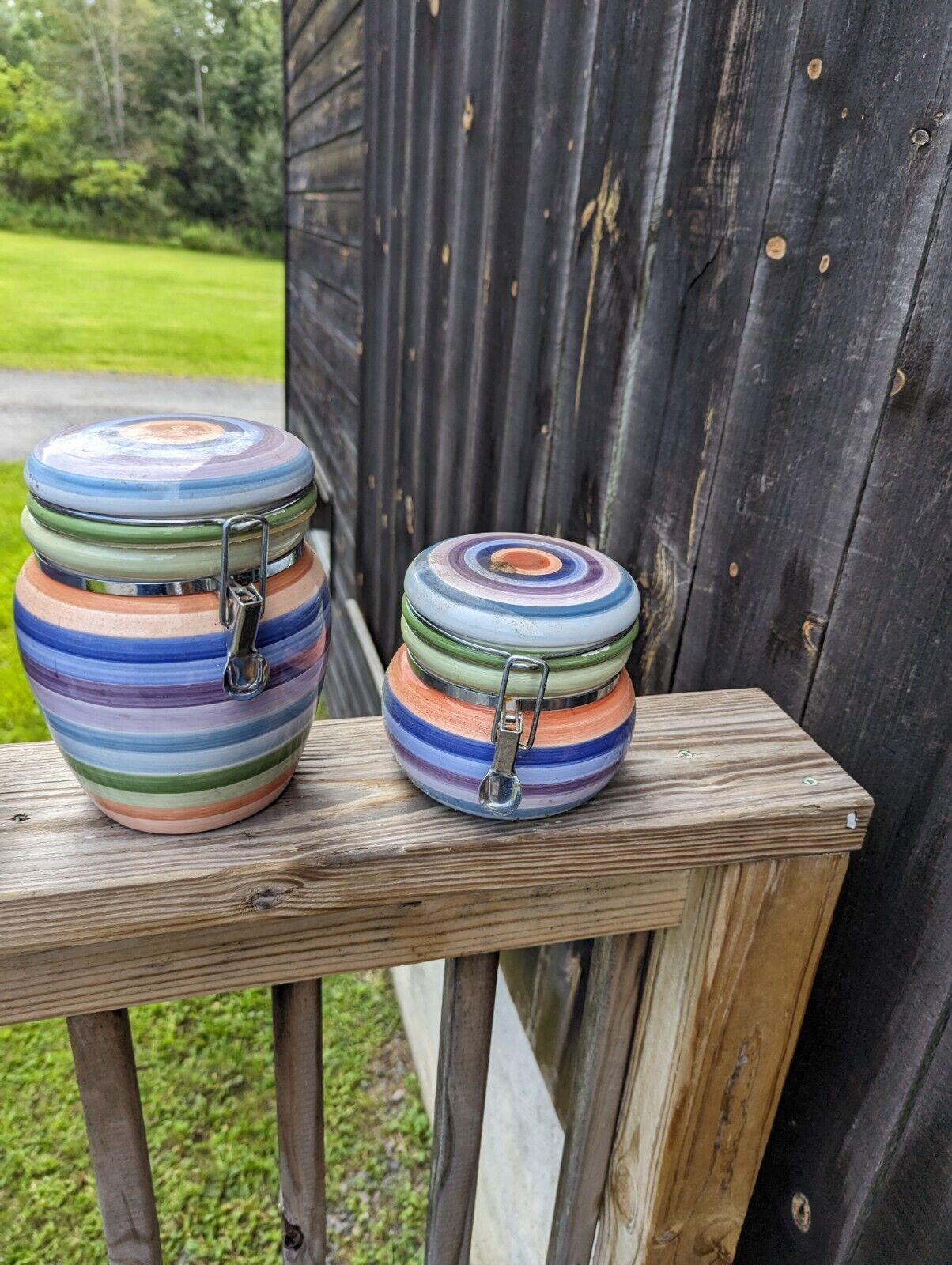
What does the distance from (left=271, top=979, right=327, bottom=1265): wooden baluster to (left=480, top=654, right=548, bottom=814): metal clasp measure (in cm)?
29

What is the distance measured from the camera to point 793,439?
91 cm

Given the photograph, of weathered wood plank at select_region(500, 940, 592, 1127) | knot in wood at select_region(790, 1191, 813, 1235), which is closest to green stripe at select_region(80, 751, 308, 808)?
knot in wood at select_region(790, 1191, 813, 1235)

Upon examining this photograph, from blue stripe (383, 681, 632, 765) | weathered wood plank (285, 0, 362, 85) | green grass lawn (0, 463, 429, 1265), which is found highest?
weathered wood plank (285, 0, 362, 85)

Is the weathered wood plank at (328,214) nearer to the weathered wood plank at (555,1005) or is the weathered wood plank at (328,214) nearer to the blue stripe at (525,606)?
the weathered wood plank at (555,1005)

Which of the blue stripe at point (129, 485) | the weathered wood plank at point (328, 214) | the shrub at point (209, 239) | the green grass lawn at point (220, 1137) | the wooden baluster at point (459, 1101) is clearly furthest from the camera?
the shrub at point (209, 239)

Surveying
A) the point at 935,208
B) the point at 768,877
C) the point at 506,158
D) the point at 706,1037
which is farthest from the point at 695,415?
the point at 506,158

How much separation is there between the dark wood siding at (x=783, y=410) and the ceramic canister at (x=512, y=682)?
277mm

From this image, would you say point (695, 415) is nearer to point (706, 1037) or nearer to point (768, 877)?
point (768, 877)

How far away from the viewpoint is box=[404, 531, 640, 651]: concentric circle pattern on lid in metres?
0.64

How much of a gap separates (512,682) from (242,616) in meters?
0.21

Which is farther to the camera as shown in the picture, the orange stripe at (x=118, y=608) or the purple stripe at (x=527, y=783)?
the purple stripe at (x=527, y=783)

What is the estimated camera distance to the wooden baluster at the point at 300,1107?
0.82 m

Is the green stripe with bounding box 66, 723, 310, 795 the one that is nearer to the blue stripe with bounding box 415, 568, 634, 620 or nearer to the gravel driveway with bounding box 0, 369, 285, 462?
the blue stripe with bounding box 415, 568, 634, 620

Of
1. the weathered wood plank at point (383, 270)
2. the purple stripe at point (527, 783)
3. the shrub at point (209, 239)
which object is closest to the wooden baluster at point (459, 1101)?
the purple stripe at point (527, 783)
